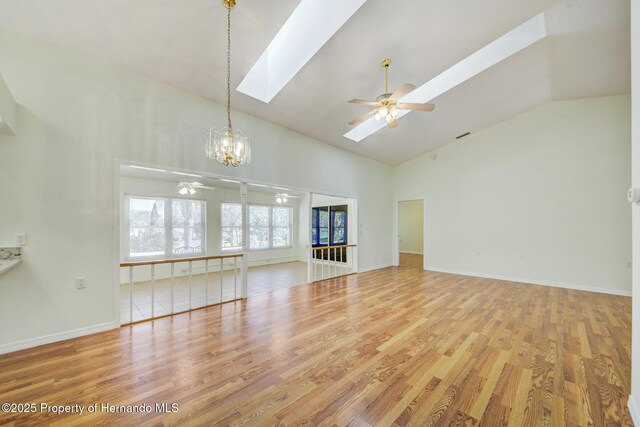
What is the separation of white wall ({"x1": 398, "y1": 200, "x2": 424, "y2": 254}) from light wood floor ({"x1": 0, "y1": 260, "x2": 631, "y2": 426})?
690 cm

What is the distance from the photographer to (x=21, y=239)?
2.53 m

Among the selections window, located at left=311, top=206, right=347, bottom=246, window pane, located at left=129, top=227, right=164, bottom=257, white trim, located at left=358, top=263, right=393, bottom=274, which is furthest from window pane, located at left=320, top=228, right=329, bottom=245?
window pane, located at left=129, top=227, right=164, bottom=257

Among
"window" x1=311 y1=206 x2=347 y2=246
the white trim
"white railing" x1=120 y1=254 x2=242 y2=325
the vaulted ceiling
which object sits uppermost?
the vaulted ceiling

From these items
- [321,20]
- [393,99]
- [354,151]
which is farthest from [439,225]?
[321,20]

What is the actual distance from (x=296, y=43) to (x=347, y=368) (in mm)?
3850

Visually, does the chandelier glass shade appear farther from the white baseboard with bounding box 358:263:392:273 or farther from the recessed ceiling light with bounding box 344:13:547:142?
the white baseboard with bounding box 358:263:392:273

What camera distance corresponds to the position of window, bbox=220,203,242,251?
7.20 m

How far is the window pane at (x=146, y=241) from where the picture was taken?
225 inches

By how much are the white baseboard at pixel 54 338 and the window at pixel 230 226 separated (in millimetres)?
4229

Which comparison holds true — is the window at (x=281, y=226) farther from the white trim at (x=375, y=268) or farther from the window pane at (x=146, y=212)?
the window pane at (x=146, y=212)

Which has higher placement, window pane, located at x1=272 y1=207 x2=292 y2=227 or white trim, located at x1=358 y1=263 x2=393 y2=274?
window pane, located at x1=272 y1=207 x2=292 y2=227

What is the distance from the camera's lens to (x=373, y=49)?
10.4 ft
